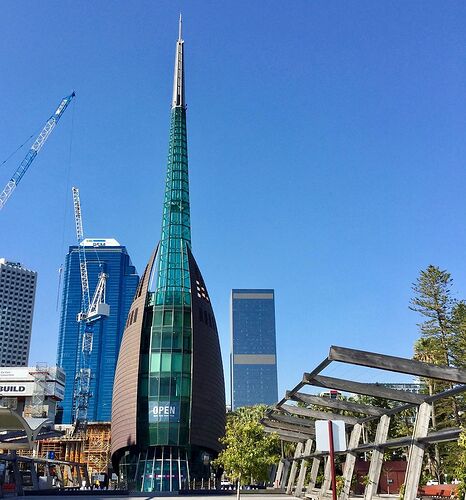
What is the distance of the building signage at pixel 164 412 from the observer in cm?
6425

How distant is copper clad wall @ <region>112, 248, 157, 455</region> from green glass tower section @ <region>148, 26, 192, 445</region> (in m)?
1.76

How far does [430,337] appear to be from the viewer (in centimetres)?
5056

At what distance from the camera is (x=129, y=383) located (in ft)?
218

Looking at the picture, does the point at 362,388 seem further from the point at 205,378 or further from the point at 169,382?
the point at 205,378

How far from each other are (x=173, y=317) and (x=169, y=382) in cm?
829

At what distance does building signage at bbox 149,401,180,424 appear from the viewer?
211 feet

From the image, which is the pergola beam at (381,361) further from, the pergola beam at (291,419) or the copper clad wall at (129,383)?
the copper clad wall at (129,383)

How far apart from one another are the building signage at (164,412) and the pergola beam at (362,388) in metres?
49.9

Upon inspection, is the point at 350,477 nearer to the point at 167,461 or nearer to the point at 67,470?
the point at 167,461

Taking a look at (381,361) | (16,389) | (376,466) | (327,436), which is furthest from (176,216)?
(327,436)

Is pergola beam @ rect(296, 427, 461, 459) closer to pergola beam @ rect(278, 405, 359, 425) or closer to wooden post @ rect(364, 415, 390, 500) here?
wooden post @ rect(364, 415, 390, 500)

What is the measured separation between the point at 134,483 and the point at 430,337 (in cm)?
3742

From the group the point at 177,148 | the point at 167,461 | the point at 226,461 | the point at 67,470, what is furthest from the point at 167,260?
the point at 226,461

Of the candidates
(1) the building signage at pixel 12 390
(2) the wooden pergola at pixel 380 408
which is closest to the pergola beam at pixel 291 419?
(2) the wooden pergola at pixel 380 408
